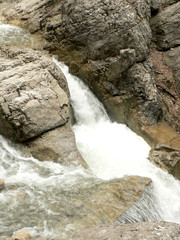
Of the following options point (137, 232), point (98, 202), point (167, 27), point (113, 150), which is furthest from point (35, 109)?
point (167, 27)

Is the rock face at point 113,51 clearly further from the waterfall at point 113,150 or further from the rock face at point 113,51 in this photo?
the waterfall at point 113,150

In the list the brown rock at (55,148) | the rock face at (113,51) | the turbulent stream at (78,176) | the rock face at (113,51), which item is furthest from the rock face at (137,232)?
the rock face at (113,51)

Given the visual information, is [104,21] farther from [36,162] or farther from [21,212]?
[21,212]

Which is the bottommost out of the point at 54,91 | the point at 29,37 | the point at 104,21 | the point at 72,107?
the point at 72,107

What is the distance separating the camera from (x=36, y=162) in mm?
7250

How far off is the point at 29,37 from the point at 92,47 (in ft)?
11.1

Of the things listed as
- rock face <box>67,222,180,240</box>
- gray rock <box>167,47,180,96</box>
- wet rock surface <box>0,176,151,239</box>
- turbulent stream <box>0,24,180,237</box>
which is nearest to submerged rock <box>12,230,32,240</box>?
turbulent stream <box>0,24,180,237</box>

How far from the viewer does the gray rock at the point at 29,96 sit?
7.44 meters

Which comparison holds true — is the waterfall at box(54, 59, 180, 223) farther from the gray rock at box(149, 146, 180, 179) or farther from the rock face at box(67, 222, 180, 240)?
the rock face at box(67, 222, 180, 240)

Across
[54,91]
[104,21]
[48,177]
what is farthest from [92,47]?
[48,177]

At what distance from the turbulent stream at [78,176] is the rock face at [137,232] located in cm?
121

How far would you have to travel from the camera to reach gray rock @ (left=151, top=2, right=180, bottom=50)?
14898 millimetres

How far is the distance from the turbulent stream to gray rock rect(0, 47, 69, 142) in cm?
70

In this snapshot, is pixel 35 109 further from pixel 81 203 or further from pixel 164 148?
pixel 164 148
